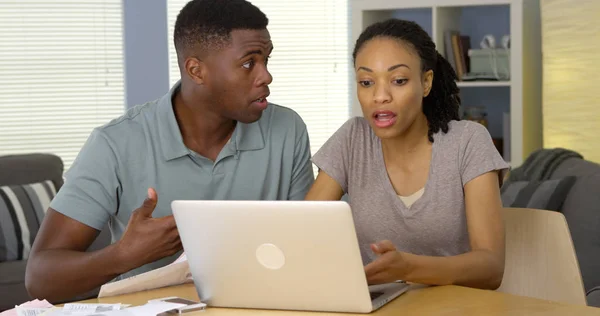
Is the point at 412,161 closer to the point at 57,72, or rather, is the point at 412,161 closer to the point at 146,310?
the point at 146,310

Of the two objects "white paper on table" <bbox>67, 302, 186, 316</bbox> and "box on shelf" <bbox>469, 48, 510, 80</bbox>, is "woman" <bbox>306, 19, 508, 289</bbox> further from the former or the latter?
"box on shelf" <bbox>469, 48, 510, 80</bbox>

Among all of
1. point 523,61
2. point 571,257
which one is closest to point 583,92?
point 523,61

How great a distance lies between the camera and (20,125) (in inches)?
212

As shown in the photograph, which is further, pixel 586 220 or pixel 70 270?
pixel 586 220

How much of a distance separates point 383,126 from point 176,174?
1.71 ft

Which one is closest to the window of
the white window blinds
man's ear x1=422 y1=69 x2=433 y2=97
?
the white window blinds

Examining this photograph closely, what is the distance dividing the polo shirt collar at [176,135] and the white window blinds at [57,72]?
127 inches

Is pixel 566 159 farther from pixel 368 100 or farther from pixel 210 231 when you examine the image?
pixel 210 231

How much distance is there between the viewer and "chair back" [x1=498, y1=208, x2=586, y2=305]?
2133 millimetres

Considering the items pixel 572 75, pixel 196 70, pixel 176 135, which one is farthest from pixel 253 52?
pixel 572 75

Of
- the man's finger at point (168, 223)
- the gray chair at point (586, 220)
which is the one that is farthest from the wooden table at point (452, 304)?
the gray chair at point (586, 220)

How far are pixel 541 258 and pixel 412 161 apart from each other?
375 millimetres

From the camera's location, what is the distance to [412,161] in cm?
218

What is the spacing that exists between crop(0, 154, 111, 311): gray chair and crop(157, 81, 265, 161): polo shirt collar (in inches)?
74.1
